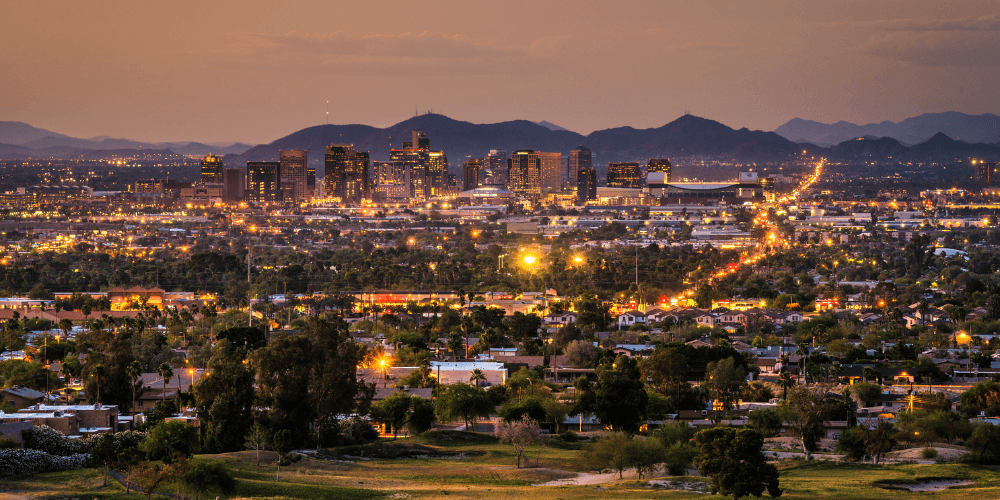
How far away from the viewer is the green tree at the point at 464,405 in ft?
107

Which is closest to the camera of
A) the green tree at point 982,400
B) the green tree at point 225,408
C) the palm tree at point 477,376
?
the green tree at point 225,408

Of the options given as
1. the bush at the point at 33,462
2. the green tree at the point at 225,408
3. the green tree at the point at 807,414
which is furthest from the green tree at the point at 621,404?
the bush at the point at 33,462

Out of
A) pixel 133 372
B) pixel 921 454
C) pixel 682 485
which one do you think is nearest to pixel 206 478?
pixel 682 485

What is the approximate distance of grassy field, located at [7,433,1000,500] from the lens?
2242 centimetres

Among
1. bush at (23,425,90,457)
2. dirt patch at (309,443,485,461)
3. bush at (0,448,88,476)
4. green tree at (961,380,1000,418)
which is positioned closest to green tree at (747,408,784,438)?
green tree at (961,380,1000,418)

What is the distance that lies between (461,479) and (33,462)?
903 centimetres

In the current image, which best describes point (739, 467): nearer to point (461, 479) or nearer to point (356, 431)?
point (461, 479)

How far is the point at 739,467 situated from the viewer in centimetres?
2255

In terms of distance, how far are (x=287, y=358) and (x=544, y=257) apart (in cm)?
6530

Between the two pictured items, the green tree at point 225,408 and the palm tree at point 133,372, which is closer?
the green tree at point 225,408

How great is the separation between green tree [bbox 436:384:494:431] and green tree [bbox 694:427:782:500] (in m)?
10.6

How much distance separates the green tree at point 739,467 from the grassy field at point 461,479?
97cm

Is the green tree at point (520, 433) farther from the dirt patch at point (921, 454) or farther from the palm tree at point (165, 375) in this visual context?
the palm tree at point (165, 375)

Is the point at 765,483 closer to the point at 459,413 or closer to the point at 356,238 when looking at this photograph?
the point at 459,413
